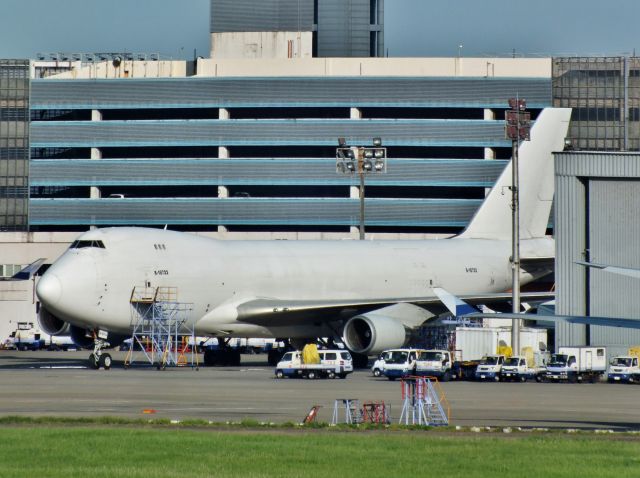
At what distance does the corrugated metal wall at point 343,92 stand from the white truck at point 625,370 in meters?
82.7

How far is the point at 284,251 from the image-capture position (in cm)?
6166

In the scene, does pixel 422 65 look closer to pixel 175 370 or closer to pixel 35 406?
pixel 175 370

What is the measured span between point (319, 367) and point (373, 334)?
619 centimetres

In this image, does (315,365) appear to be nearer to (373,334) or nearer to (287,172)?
(373,334)

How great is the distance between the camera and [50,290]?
170 ft

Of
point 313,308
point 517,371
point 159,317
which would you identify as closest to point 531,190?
point 313,308

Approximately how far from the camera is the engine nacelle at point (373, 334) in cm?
5512

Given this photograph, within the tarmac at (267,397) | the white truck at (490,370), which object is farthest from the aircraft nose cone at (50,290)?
the white truck at (490,370)

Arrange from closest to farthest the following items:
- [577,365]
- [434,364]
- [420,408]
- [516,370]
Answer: [420,408] → [434,364] → [516,370] → [577,365]

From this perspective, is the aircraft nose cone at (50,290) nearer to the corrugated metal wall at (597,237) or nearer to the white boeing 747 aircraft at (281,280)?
the white boeing 747 aircraft at (281,280)

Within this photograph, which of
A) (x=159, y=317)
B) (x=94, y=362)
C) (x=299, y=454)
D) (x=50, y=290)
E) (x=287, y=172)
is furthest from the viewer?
(x=287, y=172)

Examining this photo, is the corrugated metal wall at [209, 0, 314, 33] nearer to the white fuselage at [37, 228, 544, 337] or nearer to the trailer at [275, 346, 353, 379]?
the white fuselage at [37, 228, 544, 337]

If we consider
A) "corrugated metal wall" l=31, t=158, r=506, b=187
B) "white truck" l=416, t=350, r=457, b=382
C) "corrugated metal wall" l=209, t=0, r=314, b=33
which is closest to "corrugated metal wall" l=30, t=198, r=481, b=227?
"corrugated metal wall" l=31, t=158, r=506, b=187

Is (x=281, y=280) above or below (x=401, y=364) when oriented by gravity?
above
